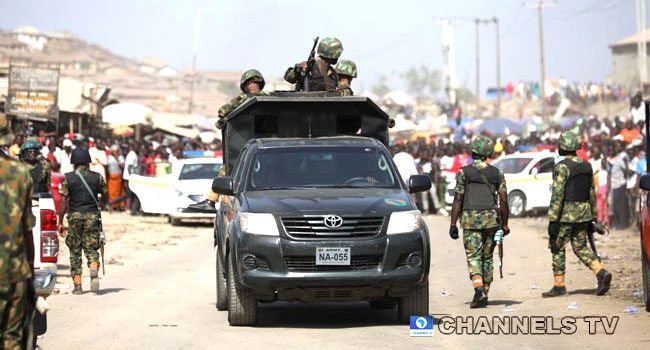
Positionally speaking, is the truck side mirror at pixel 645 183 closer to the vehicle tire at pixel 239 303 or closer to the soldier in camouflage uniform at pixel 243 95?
the vehicle tire at pixel 239 303

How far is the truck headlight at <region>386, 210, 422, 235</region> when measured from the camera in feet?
39.9

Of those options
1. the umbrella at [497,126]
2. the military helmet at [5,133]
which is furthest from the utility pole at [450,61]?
the military helmet at [5,133]

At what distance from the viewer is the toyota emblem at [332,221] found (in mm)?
12000

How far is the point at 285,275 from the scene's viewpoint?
39.1 feet

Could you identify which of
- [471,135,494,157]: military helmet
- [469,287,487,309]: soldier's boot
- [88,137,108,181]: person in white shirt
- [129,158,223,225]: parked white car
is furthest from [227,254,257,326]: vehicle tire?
[88,137,108,181]: person in white shirt

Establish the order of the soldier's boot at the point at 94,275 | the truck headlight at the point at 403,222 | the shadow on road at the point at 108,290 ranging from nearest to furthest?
the truck headlight at the point at 403,222 < the soldier's boot at the point at 94,275 < the shadow on road at the point at 108,290

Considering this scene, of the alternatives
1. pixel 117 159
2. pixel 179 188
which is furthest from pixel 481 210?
pixel 117 159

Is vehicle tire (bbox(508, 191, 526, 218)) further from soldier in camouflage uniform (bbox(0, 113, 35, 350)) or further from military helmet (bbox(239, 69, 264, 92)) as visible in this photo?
soldier in camouflage uniform (bbox(0, 113, 35, 350))

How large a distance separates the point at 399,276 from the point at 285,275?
41.6 inches

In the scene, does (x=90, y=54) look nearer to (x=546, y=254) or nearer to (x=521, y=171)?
(x=521, y=171)

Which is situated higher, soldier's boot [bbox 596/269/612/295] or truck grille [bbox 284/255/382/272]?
truck grille [bbox 284/255/382/272]

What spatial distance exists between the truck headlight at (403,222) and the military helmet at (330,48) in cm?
428

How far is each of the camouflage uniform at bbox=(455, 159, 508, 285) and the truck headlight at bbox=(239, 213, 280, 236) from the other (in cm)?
280

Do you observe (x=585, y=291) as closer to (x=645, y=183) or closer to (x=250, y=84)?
(x=645, y=183)
